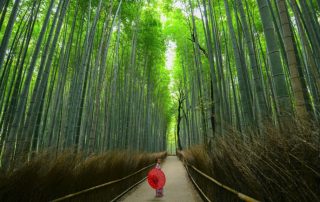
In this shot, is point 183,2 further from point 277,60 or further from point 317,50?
point 277,60

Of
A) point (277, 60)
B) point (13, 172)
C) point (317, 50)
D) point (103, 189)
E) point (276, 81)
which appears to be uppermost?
point (317, 50)

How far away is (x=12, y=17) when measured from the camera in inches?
111

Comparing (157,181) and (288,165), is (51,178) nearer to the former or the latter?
(288,165)

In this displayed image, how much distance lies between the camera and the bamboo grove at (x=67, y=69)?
10.5 feet

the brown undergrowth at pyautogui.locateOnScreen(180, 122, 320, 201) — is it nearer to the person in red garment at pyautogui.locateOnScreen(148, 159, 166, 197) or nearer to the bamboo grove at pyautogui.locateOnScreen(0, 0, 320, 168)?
the bamboo grove at pyautogui.locateOnScreen(0, 0, 320, 168)

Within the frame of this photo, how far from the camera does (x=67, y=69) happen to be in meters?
6.54

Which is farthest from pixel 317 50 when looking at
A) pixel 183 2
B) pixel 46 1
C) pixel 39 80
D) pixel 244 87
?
pixel 46 1

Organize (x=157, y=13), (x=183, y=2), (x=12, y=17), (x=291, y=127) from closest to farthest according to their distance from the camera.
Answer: (x=291, y=127), (x=12, y=17), (x=183, y=2), (x=157, y=13)

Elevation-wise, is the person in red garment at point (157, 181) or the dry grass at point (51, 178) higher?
the dry grass at point (51, 178)

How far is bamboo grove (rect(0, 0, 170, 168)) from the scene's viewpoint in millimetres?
3215

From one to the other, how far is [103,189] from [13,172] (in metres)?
2.34

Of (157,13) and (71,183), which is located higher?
(157,13)

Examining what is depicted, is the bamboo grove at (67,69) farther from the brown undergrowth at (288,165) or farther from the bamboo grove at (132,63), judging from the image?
the brown undergrowth at (288,165)

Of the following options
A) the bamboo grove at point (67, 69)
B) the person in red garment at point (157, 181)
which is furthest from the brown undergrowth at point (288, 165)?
the person in red garment at point (157, 181)
